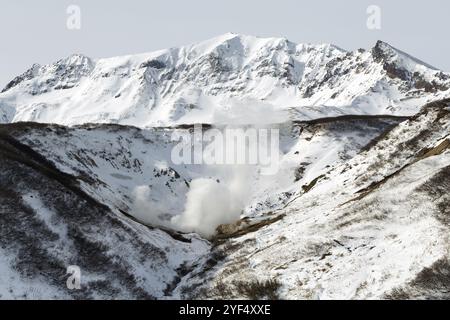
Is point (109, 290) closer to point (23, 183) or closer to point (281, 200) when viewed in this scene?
point (23, 183)

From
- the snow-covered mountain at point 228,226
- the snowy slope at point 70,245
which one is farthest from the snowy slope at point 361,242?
the snowy slope at point 70,245

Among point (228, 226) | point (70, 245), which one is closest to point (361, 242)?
point (70, 245)

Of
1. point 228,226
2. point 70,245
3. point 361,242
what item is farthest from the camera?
point 228,226

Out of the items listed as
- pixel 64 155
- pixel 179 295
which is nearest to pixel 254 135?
pixel 64 155

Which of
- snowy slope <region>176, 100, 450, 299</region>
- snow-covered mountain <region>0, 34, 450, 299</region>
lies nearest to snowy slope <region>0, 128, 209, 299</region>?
snow-covered mountain <region>0, 34, 450, 299</region>

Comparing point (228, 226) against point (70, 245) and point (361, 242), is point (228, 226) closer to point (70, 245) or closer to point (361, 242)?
point (70, 245)

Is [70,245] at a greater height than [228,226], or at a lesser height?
greater

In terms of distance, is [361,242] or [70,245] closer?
[361,242]

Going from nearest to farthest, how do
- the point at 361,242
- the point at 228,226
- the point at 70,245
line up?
1. the point at 361,242
2. the point at 70,245
3. the point at 228,226

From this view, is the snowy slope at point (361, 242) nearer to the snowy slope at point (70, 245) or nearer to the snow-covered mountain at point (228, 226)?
the snow-covered mountain at point (228, 226)

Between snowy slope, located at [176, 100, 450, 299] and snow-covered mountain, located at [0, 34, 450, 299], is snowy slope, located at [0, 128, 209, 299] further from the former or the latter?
snowy slope, located at [176, 100, 450, 299]

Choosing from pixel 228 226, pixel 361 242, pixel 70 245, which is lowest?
pixel 228 226
